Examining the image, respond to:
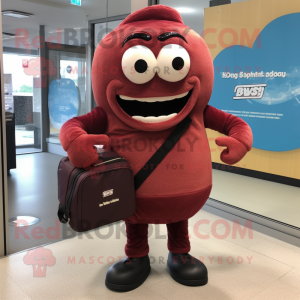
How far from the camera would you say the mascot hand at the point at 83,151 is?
1.54 metres

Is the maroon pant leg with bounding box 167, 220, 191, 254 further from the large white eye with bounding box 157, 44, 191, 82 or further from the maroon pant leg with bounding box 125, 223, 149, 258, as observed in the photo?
the large white eye with bounding box 157, 44, 191, 82

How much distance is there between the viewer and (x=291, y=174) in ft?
9.64

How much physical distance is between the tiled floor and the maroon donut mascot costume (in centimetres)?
45

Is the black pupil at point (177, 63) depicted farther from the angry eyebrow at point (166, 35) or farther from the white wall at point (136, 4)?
the white wall at point (136, 4)

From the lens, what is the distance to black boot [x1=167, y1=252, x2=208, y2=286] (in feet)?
6.42

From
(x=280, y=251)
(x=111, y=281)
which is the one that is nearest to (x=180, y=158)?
(x=111, y=281)


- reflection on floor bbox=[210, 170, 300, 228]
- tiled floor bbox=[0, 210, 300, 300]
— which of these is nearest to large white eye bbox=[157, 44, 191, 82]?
tiled floor bbox=[0, 210, 300, 300]

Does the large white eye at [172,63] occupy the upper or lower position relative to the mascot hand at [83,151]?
upper

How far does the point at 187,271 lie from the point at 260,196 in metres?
1.49

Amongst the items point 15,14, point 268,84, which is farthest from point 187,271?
point 15,14

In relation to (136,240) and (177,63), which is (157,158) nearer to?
(177,63)

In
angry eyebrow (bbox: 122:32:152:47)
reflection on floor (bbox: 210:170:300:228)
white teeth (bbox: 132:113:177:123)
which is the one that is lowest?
reflection on floor (bbox: 210:170:300:228)

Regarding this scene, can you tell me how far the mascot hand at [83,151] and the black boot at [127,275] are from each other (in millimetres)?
716
